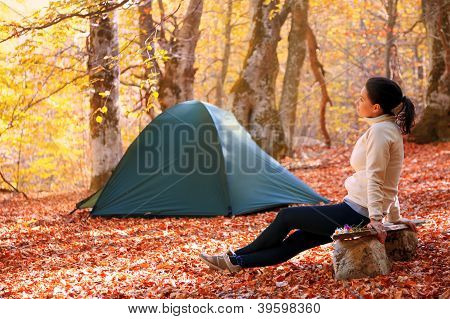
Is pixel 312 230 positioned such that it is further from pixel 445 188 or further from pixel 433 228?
pixel 445 188

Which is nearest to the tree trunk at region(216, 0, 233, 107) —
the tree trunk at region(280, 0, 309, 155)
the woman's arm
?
the tree trunk at region(280, 0, 309, 155)

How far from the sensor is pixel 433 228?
501 cm

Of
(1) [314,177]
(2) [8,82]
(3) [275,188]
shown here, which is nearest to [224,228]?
(3) [275,188]

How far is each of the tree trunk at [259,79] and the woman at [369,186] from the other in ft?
27.3

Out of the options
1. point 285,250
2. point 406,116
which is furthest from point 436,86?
point 285,250

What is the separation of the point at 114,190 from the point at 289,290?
4.27 m

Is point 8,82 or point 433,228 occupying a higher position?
point 8,82

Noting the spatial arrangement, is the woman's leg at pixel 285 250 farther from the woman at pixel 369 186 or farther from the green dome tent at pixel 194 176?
the green dome tent at pixel 194 176

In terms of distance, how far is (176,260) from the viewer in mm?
4855

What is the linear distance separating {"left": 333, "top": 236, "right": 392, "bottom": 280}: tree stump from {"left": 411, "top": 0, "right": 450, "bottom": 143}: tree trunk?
8.40 m

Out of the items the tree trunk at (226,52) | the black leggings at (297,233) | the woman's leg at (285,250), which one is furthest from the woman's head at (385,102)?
the tree trunk at (226,52)

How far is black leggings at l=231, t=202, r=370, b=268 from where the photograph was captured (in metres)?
3.67

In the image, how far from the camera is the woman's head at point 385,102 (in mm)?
3613

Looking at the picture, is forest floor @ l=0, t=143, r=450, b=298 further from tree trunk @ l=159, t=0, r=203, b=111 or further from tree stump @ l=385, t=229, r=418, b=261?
tree trunk @ l=159, t=0, r=203, b=111
